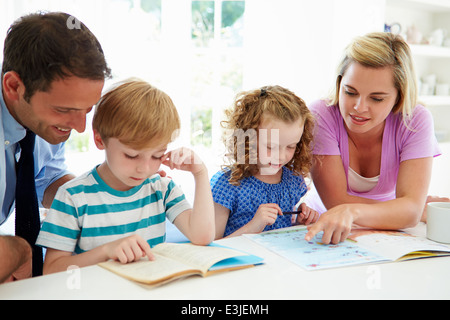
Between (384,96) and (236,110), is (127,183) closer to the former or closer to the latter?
(236,110)

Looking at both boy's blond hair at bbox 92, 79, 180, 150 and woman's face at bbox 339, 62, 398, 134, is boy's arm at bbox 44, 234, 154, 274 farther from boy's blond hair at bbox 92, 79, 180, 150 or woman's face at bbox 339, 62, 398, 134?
woman's face at bbox 339, 62, 398, 134

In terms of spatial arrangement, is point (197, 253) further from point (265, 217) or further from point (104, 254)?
point (265, 217)

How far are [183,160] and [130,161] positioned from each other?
14cm

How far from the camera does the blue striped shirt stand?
112cm

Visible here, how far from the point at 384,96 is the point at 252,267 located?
0.83 metres

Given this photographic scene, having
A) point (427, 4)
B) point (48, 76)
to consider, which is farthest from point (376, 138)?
point (427, 4)

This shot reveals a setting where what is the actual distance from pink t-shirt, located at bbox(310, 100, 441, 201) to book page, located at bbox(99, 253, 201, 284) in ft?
2.80

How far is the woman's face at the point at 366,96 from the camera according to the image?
155cm

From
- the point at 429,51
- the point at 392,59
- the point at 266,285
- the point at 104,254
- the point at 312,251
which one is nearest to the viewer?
the point at 266,285

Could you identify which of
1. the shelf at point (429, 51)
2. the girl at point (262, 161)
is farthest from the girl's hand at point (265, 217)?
the shelf at point (429, 51)

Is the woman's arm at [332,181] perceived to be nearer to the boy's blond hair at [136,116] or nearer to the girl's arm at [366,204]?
the girl's arm at [366,204]

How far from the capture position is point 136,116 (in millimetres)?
1138

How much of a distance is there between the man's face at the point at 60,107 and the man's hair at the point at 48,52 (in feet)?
0.06
